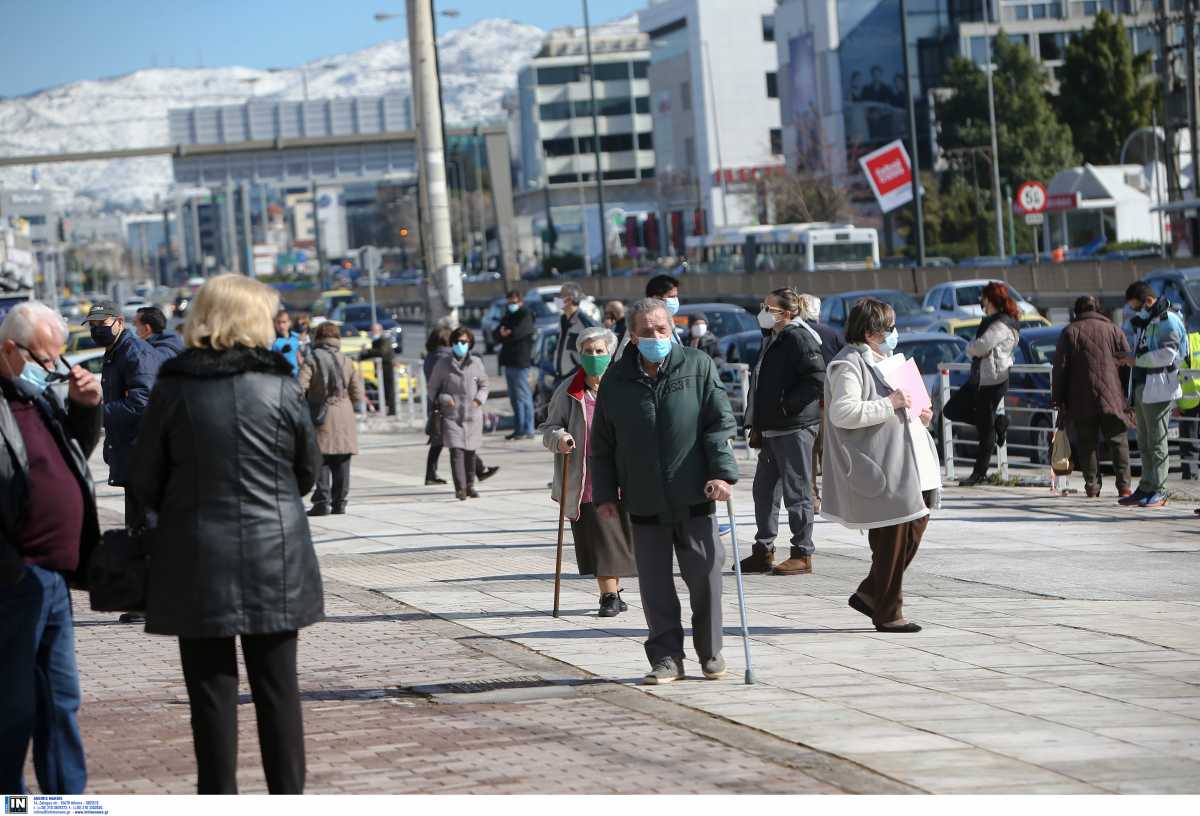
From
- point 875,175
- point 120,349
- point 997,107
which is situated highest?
point 997,107

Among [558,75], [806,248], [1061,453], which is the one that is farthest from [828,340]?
[558,75]

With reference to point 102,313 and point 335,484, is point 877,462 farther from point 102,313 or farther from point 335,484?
point 335,484

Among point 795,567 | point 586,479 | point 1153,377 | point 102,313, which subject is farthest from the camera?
point 1153,377

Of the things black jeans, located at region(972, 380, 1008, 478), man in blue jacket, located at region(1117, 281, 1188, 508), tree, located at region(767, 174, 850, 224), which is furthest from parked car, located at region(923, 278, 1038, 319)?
tree, located at region(767, 174, 850, 224)

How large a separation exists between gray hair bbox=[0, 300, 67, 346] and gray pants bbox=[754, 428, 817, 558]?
237 inches

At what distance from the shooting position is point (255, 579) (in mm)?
5586

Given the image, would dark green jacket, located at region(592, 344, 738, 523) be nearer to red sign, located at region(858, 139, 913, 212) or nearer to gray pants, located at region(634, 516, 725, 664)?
gray pants, located at region(634, 516, 725, 664)

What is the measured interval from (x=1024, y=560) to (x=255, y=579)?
7615 mm

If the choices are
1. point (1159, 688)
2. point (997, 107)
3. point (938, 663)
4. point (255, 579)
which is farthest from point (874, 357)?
point (997, 107)

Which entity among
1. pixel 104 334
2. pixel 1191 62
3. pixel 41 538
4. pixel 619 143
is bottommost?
pixel 41 538

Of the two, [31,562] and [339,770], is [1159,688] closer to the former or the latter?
[339,770]

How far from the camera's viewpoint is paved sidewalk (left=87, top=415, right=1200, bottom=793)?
6.51 meters

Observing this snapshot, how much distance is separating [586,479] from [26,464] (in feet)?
15.0

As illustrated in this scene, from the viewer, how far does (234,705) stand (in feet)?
18.7
